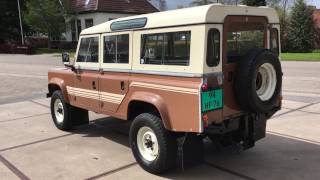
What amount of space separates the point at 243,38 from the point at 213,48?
0.81 m

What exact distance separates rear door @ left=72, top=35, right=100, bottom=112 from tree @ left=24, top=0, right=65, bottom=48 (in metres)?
39.1

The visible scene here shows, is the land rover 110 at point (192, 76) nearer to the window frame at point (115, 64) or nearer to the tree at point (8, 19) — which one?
the window frame at point (115, 64)

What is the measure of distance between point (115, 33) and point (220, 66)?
2.06 metres

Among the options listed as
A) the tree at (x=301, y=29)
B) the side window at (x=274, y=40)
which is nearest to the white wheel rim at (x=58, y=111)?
the side window at (x=274, y=40)

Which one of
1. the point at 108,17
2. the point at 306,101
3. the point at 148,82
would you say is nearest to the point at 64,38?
the point at 108,17

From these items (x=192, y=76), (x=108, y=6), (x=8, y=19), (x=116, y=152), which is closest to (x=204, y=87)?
(x=192, y=76)

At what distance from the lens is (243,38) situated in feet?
18.4

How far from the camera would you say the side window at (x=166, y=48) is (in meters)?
5.16

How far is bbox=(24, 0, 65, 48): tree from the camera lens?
4475 centimetres

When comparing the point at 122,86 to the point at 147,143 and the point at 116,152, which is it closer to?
the point at 147,143

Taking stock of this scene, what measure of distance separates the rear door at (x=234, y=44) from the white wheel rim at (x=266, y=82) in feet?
1.14

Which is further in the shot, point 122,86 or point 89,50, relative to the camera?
point 89,50

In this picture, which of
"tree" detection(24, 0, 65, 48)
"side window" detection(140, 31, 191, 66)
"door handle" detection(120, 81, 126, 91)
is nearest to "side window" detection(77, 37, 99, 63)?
"door handle" detection(120, 81, 126, 91)

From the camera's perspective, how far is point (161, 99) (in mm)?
5387
